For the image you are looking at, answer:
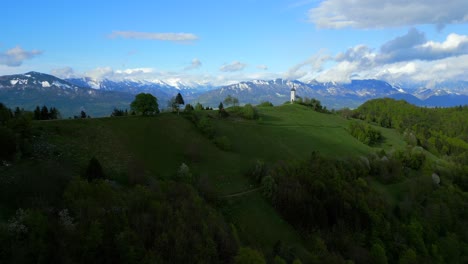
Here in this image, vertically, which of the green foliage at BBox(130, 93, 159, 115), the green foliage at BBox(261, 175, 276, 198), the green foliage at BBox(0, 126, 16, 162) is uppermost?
the green foliage at BBox(130, 93, 159, 115)

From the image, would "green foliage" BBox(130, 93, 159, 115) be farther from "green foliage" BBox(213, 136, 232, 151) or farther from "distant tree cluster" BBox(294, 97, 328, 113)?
"distant tree cluster" BBox(294, 97, 328, 113)

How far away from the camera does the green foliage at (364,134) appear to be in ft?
324

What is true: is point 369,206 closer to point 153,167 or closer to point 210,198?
Answer: point 210,198

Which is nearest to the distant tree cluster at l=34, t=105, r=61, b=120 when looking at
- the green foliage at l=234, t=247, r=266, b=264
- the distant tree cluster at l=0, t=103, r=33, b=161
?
the distant tree cluster at l=0, t=103, r=33, b=161

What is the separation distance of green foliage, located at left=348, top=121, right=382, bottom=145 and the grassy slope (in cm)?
1204

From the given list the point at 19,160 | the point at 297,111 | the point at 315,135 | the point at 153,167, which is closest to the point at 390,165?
the point at 315,135

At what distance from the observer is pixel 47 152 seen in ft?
133

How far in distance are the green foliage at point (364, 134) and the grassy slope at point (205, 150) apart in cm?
1204

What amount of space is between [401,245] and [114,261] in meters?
42.5

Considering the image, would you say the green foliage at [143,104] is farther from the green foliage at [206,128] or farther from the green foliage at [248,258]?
the green foliage at [248,258]

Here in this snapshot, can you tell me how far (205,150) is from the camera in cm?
6053

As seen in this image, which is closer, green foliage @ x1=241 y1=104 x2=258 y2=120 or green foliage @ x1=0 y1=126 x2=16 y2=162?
green foliage @ x1=0 y1=126 x2=16 y2=162

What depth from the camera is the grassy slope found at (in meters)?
43.9

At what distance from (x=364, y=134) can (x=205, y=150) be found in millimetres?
61512
